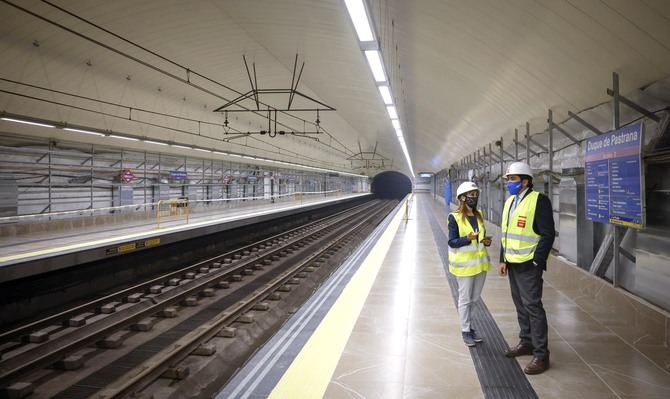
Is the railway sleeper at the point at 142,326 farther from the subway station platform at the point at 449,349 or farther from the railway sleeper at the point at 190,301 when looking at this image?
the subway station platform at the point at 449,349

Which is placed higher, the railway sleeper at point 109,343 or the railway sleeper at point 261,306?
the railway sleeper at point 261,306

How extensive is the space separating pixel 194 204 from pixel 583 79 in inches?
799

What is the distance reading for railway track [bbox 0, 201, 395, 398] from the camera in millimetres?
4457

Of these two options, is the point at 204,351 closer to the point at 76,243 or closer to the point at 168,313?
the point at 168,313

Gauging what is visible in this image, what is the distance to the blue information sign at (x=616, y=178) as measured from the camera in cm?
443

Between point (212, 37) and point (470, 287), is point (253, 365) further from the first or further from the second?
point (212, 37)

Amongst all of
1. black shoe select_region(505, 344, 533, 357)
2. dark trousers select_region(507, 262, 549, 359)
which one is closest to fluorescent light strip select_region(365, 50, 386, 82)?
dark trousers select_region(507, 262, 549, 359)

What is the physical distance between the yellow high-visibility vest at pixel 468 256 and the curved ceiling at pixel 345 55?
8.14ft

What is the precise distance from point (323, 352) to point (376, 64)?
16.0 feet

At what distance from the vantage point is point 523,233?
357cm

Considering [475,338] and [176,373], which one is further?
[176,373]

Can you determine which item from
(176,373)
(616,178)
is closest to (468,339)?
(616,178)

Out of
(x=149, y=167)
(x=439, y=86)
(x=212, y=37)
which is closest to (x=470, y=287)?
(x=439, y=86)

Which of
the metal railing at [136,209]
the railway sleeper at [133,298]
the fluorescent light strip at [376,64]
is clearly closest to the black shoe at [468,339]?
the fluorescent light strip at [376,64]
